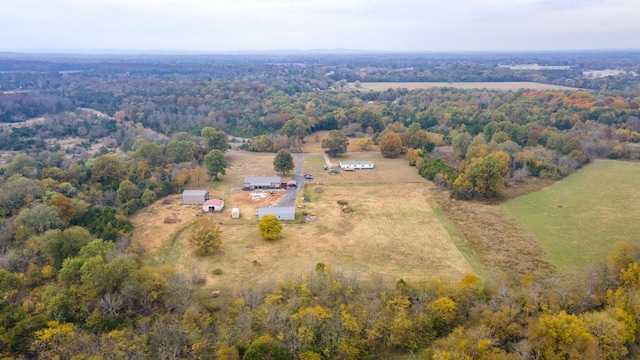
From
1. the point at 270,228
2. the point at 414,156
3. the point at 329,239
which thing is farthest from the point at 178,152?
the point at 414,156

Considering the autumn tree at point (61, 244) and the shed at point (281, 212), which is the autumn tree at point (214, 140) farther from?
the autumn tree at point (61, 244)

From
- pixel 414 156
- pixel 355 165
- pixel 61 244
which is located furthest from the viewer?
pixel 414 156

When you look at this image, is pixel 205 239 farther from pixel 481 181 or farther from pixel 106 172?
pixel 481 181

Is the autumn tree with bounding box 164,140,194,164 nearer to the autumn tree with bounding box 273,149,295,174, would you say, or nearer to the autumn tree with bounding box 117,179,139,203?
the autumn tree with bounding box 273,149,295,174

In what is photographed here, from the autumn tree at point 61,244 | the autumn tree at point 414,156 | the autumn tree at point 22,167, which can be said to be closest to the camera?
the autumn tree at point 61,244

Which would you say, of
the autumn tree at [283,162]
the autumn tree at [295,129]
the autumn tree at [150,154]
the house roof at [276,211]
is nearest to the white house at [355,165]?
the autumn tree at [283,162]

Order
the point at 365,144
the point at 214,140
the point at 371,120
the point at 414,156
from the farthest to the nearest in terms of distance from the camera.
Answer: the point at 371,120, the point at 365,144, the point at 214,140, the point at 414,156

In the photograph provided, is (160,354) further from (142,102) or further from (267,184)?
(142,102)
